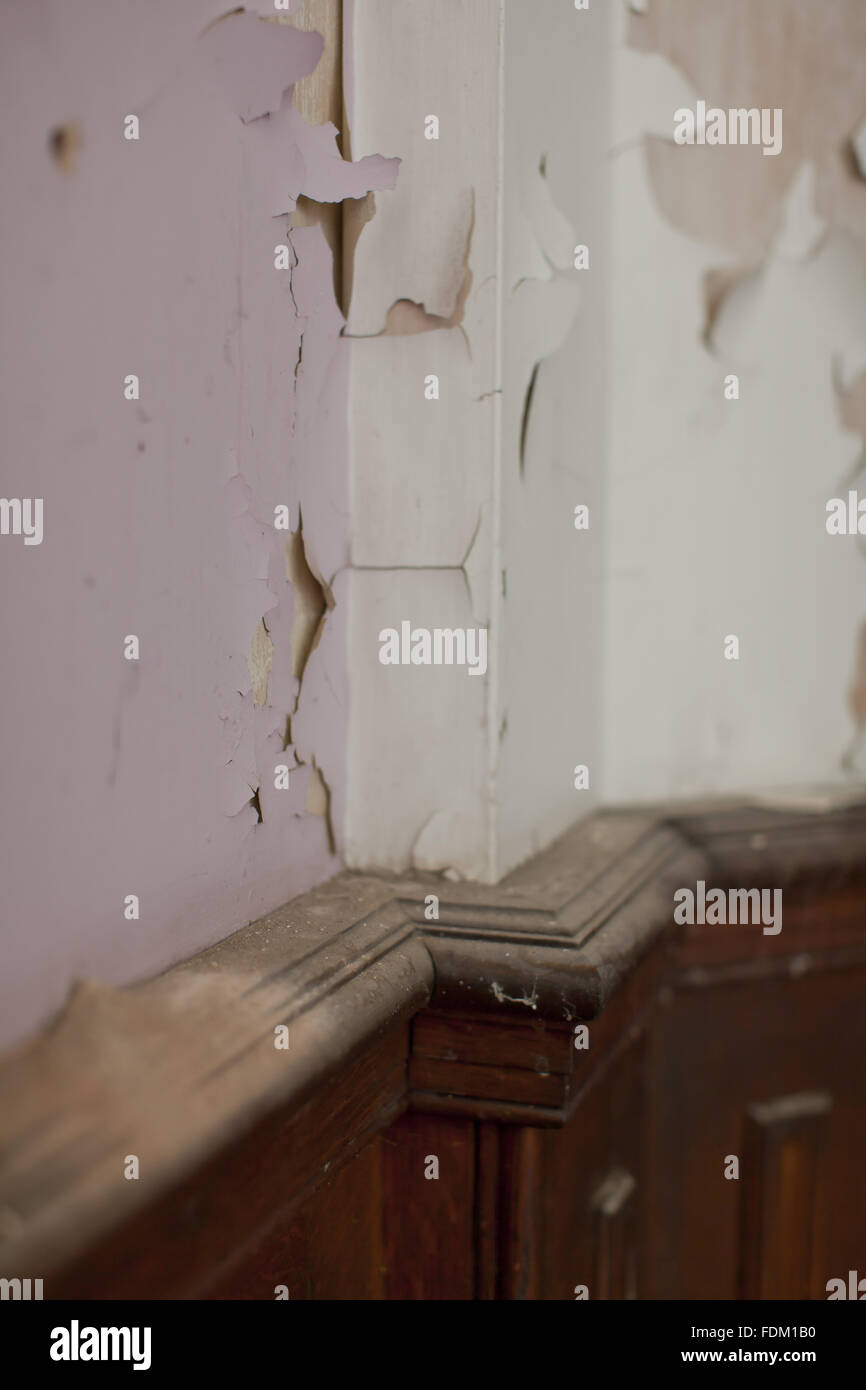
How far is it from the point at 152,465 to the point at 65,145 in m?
0.15

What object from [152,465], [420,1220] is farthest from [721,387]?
[420,1220]

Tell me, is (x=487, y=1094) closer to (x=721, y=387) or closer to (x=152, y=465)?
(x=152, y=465)

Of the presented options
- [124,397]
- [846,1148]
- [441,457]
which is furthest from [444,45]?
[846,1148]

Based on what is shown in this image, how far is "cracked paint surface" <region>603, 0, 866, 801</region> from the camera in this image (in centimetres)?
98

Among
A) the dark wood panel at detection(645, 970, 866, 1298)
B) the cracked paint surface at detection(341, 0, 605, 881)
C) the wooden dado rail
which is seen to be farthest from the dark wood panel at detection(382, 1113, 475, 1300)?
the dark wood panel at detection(645, 970, 866, 1298)

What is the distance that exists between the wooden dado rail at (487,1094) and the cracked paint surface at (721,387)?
0.43ft

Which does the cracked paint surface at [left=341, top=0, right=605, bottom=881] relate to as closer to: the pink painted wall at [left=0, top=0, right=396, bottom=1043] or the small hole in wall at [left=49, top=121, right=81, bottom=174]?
the pink painted wall at [left=0, top=0, right=396, bottom=1043]

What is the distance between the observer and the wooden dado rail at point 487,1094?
433 millimetres

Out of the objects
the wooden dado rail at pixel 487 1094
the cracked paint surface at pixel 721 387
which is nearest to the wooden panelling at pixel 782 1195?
the wooden dado rail at pixel 487 1094

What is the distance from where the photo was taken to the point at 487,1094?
700 mm

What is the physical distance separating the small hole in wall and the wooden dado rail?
40 centimetres

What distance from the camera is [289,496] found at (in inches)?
26.6

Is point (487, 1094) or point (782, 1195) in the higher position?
point (487, 1094)
